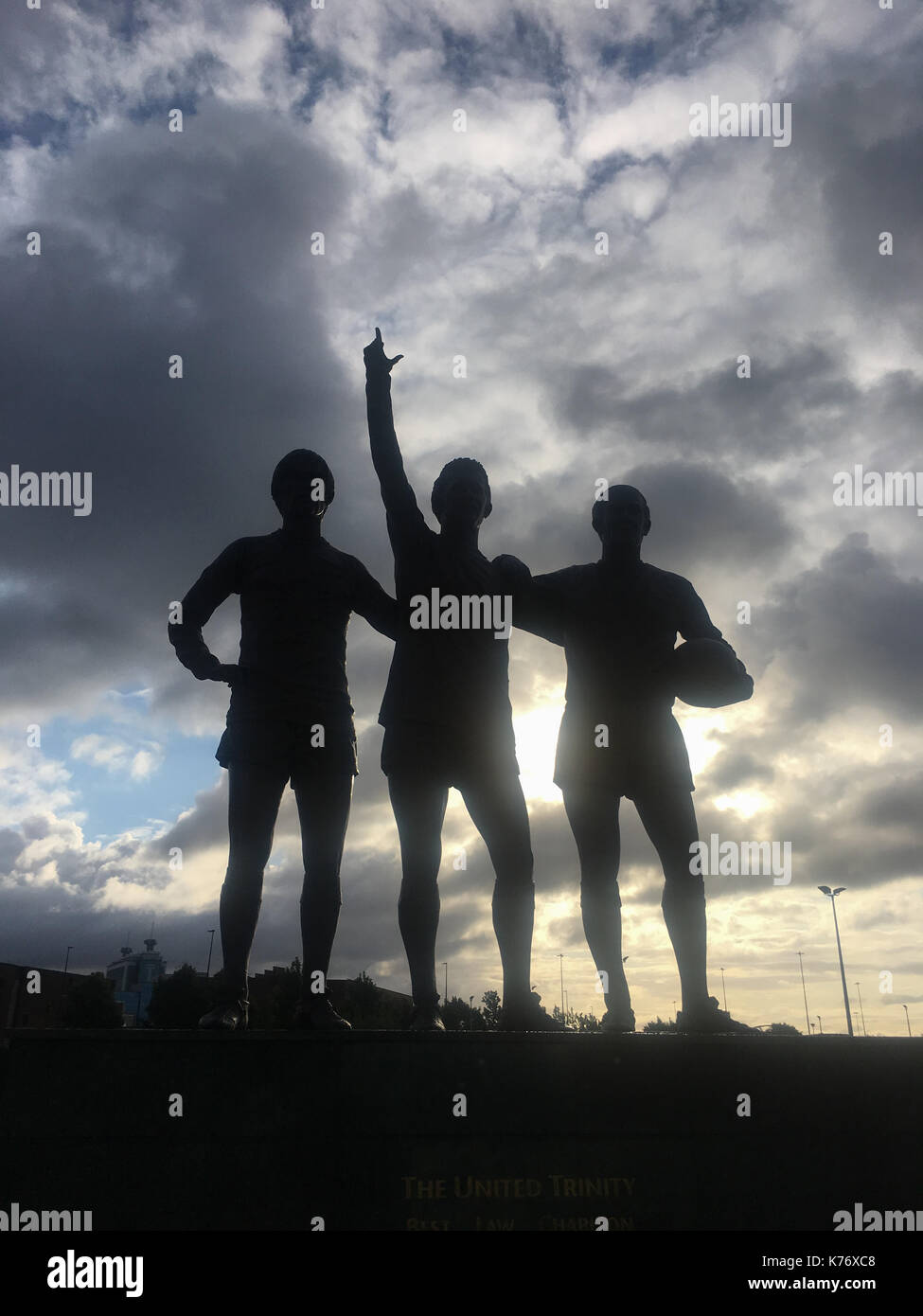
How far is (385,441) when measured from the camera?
5453 millimetres

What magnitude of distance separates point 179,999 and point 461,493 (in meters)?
53.8

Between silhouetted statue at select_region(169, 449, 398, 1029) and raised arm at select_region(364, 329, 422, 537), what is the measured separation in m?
0.45

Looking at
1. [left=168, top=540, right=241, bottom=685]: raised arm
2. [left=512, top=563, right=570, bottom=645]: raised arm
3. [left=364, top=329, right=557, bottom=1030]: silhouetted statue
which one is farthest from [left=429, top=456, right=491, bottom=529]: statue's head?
[left=168, top=540, right=241, bottom=685]: raised arm

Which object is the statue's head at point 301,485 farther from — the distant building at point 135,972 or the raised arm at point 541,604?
the distant building at point 135,972

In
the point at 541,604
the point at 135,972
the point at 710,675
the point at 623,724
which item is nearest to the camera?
the point at 710,675

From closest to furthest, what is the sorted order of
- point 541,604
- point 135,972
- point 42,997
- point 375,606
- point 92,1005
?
1. point 375,606
2. point 541,604
3. point 92,1005
4. point 42,997
5. point 135,972

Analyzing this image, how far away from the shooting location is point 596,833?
5.34m

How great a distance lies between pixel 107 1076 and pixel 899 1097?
3.62 metres

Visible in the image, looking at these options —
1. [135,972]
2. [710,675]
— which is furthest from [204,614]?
[135,972]

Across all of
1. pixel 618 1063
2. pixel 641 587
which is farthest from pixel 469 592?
pixel 618 1063

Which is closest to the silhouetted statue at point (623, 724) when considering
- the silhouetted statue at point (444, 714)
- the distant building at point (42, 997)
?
the silhouetted statue at point (444, 714)

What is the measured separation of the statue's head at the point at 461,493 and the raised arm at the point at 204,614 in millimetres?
1312

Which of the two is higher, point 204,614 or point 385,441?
point 385,441

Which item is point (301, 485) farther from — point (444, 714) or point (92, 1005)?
point (92, 1005)
